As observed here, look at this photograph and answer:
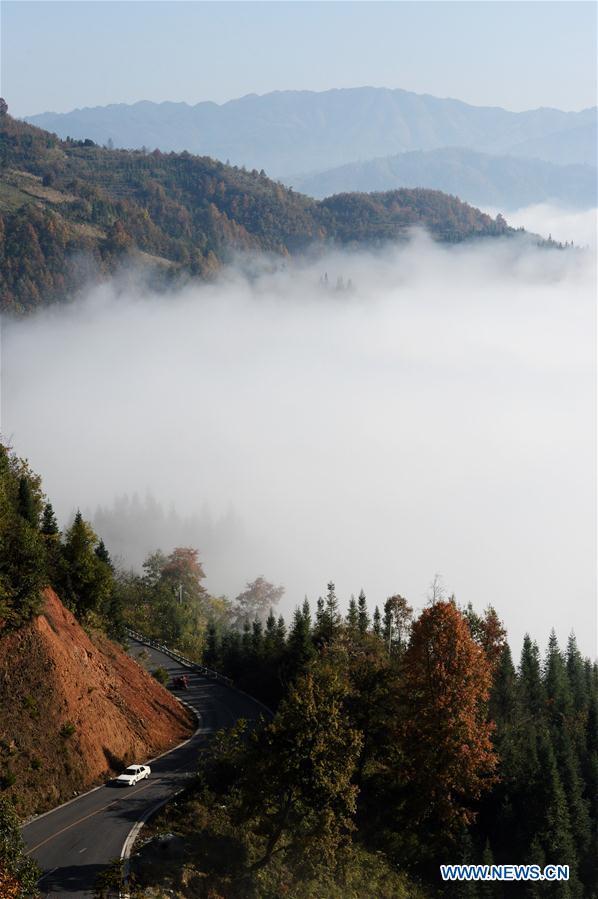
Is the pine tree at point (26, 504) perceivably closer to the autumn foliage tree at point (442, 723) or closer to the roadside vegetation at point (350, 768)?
the roadside vegetation at point (350, 768)

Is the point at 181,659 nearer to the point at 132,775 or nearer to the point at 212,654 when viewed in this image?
the point at 212,654

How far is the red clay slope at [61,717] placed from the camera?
39469 millimetres

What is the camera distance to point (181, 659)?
74250mm

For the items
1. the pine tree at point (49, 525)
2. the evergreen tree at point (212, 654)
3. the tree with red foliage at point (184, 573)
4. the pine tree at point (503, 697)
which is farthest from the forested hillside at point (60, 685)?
the tree with red foliage at point (184, 573)

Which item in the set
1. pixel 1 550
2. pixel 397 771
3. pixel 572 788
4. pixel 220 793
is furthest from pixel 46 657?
pixel 572 788

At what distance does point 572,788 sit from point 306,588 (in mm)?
142474

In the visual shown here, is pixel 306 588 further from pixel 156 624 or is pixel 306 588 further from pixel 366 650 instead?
pixel 366 650

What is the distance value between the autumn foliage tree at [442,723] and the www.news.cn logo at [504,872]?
6.32 ft

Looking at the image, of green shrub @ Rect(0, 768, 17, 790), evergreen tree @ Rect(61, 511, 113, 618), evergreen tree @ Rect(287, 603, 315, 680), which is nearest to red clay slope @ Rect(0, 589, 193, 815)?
green shrub @ Rect(0, 768, 17, 790)

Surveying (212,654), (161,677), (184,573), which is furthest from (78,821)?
(184,573)

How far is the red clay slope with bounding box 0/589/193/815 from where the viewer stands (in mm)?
39469

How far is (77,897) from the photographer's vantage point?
102 ft

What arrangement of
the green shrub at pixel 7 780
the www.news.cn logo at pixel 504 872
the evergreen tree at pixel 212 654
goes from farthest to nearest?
the evergreen tree at pixel 212 654 < the www.news.cn logo at pixel 504 872 < the green shrub at pixel 7 780

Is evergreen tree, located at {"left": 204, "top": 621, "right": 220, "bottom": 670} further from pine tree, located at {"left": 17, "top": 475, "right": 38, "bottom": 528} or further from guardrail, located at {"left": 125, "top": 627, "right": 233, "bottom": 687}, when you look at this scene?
pine tree, located at {"left": 17, "top": 475, "right": 38, "bottom": 528}
